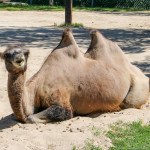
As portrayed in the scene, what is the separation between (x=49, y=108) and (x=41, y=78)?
0.45 metres

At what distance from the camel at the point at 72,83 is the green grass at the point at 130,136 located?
0.59 meters

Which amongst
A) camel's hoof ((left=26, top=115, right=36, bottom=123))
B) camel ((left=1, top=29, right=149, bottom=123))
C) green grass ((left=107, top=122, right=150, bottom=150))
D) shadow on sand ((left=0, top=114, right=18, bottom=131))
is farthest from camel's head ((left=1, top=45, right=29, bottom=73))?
green grass ((left=107, top=122, right=150, bottom=150))

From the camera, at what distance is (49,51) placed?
40.2 feet

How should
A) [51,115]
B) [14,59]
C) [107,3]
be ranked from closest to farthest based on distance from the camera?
1. [14,59]
2. [51,115]
3. [107,3]

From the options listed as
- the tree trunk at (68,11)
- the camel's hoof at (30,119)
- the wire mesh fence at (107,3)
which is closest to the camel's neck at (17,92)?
the camel's hoof at (30,119)

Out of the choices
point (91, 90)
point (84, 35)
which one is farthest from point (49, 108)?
point (84, 35)

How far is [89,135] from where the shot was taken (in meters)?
5.57

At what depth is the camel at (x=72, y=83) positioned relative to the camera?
5625mm

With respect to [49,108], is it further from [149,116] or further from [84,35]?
[84,35]

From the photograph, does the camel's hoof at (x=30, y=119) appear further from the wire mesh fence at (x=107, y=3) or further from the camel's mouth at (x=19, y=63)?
the wire mesh fence at (x=107, y=3)

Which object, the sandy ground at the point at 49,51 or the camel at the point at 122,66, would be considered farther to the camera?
the camel at the point at 122,66

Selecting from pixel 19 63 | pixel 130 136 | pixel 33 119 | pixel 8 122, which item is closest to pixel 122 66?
pixel 130 136

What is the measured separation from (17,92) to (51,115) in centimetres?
60

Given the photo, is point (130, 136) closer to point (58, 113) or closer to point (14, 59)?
point (58, 113)
